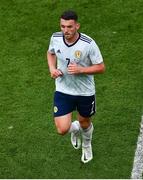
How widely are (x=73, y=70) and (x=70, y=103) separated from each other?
70 centimetres

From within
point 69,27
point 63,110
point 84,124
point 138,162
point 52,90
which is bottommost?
point 138,162

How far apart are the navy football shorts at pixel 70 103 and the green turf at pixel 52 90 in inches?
36.2

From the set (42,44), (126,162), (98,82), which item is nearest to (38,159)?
(126,162)

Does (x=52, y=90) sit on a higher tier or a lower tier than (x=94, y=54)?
lower

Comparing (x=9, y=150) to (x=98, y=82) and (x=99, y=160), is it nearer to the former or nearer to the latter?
(x=99, y=160)

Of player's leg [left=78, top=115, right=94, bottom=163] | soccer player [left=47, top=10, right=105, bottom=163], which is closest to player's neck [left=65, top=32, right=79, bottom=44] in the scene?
soccer player [left=47, top=10, right=105, bottom=163]

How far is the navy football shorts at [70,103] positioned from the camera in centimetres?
757

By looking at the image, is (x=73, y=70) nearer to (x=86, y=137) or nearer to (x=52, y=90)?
(x=86, y=137)

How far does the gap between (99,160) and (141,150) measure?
2.13 feet

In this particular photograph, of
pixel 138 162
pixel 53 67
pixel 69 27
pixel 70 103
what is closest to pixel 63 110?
pixel 70 103

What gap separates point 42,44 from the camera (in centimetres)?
1105

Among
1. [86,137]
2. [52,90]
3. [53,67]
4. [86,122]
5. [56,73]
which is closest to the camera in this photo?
[56,73]

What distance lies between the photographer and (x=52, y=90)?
385 inches

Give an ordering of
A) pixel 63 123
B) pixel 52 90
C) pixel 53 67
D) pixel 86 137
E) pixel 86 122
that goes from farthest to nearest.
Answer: pixel 52 90 → pixel 86 137 → pixel 86 122 → pixel 63 123 → pixel 53 67
